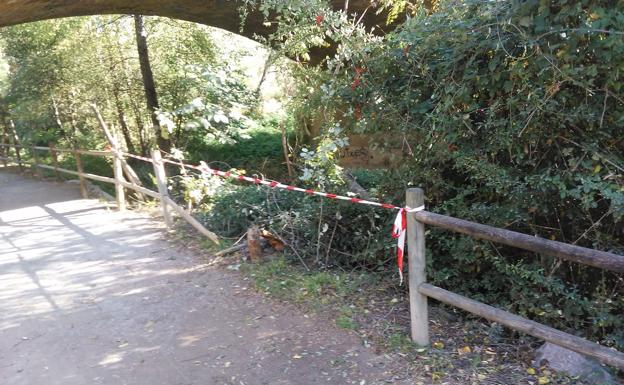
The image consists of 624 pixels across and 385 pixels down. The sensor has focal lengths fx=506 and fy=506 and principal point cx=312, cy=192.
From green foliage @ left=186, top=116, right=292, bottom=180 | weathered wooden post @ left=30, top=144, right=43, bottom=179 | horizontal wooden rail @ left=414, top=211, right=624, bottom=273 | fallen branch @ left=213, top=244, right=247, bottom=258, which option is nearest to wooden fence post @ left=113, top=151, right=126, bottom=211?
fallen branch @ left=213, top=244, right=247, bottom=258

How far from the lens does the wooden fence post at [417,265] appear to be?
3484mm

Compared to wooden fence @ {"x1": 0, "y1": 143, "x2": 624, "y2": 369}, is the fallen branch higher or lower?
lower

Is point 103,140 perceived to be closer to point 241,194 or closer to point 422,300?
point 241,194

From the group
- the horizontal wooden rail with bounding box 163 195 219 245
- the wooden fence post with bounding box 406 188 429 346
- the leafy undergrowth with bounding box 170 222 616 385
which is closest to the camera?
the leafy undergrowth with bounding box 170 222 616 385

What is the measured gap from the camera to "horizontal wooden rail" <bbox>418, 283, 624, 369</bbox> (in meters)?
2.56

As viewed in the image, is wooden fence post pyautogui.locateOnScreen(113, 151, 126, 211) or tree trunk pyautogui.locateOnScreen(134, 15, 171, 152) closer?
wooden fence post pyautogui.locateOnScreen(113, 151, 126, 211)

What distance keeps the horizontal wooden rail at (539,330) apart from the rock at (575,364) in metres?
0.60

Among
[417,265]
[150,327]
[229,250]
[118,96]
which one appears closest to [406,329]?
[417,265]

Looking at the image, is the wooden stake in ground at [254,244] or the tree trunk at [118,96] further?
the tree trunk at [118,96]

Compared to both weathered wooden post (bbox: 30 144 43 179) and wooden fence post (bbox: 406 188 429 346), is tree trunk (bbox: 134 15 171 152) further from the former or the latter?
wooden fence post (bbox: 406 188 429 346)

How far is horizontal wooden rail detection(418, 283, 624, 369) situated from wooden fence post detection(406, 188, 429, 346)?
0.07 meters

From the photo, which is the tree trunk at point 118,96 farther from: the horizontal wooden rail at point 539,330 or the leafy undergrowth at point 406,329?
the horizontal wooden rail at point 539,330

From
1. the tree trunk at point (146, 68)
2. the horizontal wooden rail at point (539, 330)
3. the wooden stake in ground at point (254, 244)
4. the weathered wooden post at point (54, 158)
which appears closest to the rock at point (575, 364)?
the horizontal wooden rail at point (539, 330)

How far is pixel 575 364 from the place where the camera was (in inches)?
129
